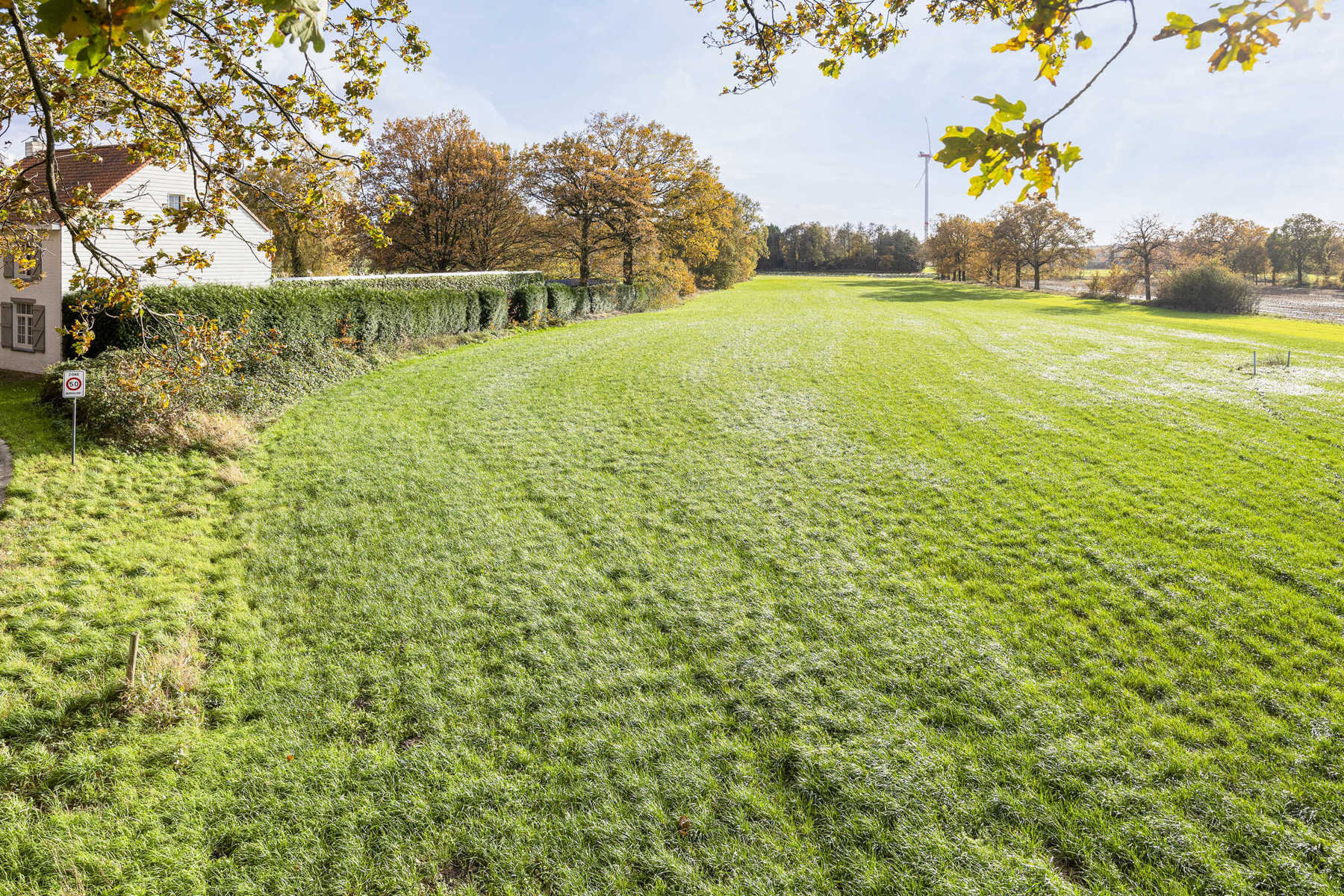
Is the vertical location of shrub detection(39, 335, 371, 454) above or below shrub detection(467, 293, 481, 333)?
below

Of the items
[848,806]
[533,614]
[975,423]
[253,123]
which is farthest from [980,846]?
[975,423]

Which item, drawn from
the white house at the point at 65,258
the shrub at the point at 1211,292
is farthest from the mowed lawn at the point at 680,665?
→ the shrub at the point at 1211,292

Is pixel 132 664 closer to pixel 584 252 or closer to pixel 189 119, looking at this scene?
pixel 189 119

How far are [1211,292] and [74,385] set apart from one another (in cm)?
5206

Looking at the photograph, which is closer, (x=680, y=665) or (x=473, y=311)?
(x=680, y=665)

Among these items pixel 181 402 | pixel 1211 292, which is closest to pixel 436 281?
pixel 181 402

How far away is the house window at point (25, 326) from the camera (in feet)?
46.6

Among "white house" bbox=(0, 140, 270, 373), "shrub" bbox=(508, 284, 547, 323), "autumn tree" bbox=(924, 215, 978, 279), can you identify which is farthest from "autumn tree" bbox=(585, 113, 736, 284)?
"autumn tree" bbox=(924, 215, 978, 279)

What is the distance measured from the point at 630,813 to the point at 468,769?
1.13 m

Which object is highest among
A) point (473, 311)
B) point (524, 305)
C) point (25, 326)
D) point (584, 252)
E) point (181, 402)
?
point (584, 252)

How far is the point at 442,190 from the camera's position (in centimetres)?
3050

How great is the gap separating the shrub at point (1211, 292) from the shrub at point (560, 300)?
39865mm

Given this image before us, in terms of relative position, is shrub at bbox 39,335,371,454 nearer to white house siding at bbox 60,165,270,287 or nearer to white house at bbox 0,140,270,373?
white house at bbox 0,140,270,373

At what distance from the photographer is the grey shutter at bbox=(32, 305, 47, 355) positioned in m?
13.9
